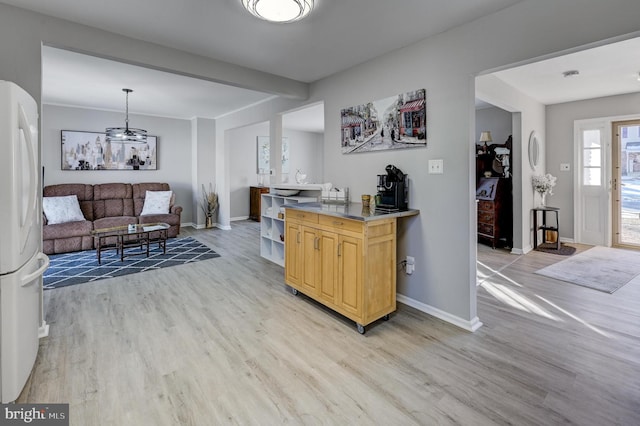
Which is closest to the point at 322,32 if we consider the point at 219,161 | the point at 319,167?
the point at 219,161

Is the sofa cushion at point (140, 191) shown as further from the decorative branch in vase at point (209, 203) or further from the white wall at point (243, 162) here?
the white wall at point (243, 162)

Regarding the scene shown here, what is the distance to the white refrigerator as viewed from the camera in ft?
5.14

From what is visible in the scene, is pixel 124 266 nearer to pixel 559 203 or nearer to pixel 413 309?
pixel 413 309

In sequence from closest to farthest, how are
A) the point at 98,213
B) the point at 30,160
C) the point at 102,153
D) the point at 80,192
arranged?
1. the point at 30,160
2. the point at 80,192
3. the point at 98,213
4. the point at 102,153

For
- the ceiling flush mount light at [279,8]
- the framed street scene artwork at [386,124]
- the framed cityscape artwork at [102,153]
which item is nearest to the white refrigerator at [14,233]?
the ceiling flush mount light at [279,8]

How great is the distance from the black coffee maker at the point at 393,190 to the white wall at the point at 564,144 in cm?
432

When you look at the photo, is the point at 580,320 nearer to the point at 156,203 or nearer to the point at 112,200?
the point at 156,203

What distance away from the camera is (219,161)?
6.98 meters

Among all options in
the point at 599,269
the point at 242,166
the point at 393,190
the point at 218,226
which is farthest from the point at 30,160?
the point at 242,166

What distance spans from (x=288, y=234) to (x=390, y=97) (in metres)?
1.68

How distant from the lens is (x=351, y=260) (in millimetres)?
2490

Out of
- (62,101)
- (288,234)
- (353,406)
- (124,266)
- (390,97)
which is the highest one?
(62,101)

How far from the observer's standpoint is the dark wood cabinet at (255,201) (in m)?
8.03

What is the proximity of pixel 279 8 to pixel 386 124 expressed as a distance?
143 centimetres
